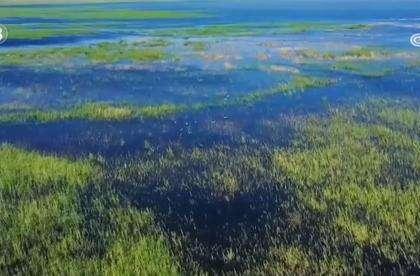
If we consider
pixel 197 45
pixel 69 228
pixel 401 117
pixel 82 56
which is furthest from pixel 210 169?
pixel 197 45

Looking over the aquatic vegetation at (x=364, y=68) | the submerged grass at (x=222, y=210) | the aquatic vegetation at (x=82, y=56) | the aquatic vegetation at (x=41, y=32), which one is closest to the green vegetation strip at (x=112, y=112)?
the submerged grass at (x=222, y=210)

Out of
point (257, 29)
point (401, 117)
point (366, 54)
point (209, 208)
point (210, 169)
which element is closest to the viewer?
point (209, 208)

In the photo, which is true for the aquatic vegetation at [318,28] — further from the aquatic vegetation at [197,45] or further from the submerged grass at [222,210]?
the submerged grass at [222,210]

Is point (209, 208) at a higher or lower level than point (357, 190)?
lower

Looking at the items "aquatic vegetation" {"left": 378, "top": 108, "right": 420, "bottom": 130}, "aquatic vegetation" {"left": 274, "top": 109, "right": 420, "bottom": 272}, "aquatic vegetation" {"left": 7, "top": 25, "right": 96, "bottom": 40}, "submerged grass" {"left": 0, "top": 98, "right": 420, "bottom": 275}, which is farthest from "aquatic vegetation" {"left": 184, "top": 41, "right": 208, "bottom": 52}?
"submerged grass" {"left": 0, "top": 98, "right": 420, "bottom": 275}

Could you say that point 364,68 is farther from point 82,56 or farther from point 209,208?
point 209,208

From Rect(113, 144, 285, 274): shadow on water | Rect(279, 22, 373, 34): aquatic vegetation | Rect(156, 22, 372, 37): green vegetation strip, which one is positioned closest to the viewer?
Rect(113, 144, 285, 274): shadow on water

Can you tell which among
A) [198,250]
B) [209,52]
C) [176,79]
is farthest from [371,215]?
[209,52]

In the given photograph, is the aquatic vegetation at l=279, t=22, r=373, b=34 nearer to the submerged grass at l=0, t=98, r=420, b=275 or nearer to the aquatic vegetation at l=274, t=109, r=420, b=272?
the aquatic vegetation at l=274, t=109, r=420, b=272
